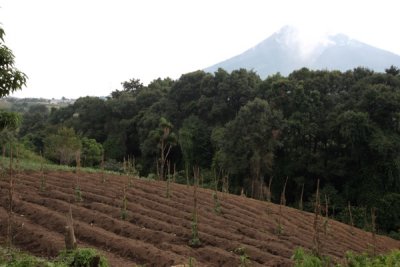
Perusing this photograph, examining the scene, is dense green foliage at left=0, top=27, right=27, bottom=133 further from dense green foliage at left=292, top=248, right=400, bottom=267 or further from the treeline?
the treeline

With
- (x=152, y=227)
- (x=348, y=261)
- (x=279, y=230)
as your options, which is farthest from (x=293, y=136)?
(x=348, y=261)

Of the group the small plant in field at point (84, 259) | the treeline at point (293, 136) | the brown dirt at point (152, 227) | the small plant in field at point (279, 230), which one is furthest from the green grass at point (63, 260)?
the treeline at point (293, 136)

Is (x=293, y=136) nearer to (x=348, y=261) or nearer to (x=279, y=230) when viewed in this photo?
(x=279, y=230)

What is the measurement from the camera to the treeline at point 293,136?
84.2 feet

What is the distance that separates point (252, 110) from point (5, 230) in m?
19.8

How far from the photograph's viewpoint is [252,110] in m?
27.8

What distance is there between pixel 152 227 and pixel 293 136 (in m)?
19.0

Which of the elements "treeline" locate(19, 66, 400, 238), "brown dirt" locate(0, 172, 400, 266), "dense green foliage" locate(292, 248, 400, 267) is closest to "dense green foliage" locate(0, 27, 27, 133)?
"brown dirt" locate(0, 172, 400, 266)

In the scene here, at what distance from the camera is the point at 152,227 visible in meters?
11.1

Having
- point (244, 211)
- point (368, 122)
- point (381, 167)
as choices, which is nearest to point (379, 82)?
point (368, 122)

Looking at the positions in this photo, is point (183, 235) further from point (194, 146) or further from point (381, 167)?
point (194, 146)

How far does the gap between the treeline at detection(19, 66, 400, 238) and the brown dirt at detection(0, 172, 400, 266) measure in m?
6.13

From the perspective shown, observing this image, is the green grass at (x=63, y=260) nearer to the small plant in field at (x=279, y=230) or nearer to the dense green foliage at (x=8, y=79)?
the dense green foliage at (x=8, y=79)

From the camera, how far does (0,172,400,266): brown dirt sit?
9.04m
